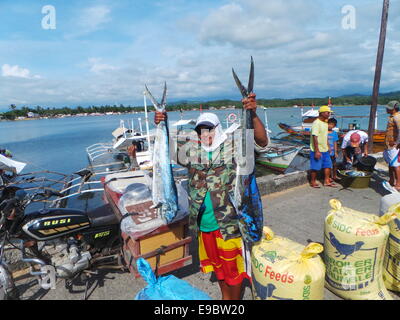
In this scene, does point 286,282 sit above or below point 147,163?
above

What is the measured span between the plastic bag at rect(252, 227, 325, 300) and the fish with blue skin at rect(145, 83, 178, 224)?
3.01ft

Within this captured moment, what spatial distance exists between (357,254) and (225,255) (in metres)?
1.21

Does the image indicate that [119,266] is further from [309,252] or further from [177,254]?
[309,252]

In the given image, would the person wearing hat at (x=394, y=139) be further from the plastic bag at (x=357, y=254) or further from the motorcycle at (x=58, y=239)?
the motorcycle at (x=58, y=239)

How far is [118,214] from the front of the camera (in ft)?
9.56

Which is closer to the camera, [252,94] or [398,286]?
[252,94]

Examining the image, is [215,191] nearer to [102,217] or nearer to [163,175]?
[163,175]

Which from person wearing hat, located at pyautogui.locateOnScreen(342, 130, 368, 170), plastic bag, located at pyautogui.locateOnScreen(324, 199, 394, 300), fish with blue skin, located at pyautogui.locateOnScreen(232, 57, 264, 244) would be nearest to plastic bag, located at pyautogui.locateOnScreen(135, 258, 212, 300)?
fish with blue skin, located at pyautogui.locateOnScreen(232, 57, 264, 244)

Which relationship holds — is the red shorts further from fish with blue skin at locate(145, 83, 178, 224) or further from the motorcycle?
the motorcycle

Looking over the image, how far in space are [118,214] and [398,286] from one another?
3.05 meters

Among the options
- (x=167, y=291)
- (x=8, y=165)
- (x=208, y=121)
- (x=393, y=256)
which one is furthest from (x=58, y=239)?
(x=8, y=165)

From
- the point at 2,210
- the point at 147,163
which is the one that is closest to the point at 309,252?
the point at 2,210

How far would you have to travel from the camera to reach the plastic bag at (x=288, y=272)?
1960 millimetres

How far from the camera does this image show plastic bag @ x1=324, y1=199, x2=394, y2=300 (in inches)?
86.8
